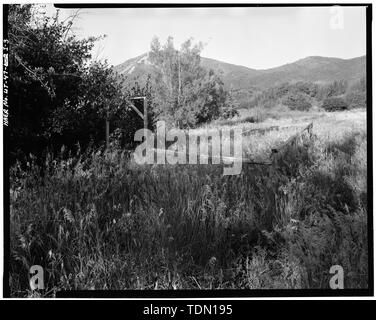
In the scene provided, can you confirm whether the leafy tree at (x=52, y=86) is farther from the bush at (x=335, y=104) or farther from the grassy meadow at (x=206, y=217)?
the bush at (x=335, y=104)

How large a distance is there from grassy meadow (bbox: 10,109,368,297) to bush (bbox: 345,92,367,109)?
0.09 metres

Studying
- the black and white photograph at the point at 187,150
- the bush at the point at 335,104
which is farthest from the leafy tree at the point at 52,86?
the bush at the point at 335,104

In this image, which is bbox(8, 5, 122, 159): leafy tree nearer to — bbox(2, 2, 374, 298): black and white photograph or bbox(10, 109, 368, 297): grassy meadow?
bbox(2, 2, 374, 298): black and white photograph

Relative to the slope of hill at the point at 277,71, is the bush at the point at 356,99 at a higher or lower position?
lower

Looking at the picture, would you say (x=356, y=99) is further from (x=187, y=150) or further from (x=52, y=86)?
(x=52, y=86)

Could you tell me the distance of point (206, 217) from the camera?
3.86 metres

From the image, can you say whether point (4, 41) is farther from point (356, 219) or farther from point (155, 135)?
point (356, 219)

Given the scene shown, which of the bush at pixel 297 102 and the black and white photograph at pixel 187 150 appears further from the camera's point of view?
the bush at pixel 297 102

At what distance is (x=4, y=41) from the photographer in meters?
3.84

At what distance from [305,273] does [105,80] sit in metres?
2.19

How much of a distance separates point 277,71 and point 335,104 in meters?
0.53

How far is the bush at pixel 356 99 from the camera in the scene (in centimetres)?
381

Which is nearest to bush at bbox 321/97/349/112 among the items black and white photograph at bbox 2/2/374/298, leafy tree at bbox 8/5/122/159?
black and white photograph at bbox 2/2/374/298

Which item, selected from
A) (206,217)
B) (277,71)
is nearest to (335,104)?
(277,71)
